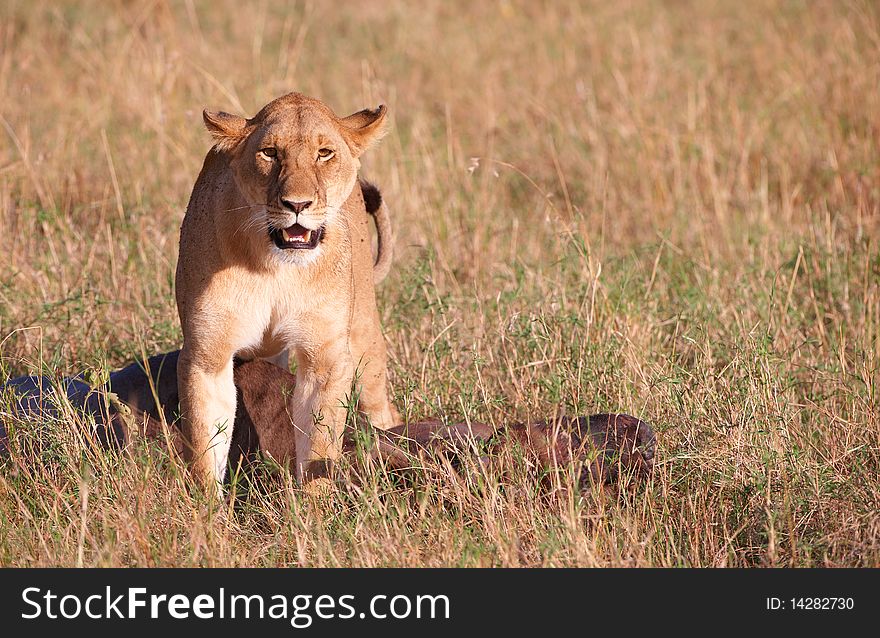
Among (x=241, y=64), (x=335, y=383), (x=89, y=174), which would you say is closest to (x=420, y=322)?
(x=335, y=383)

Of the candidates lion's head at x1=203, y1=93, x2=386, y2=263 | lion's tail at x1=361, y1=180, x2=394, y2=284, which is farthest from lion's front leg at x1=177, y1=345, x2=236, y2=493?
lion's tail at x1=361, y1=180, x2=394, y2=284

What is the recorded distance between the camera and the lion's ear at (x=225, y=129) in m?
3.93

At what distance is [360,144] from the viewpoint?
13.4 ft

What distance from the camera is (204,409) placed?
13.4 feet

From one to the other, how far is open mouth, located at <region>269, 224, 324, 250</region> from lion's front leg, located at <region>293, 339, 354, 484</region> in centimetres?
44

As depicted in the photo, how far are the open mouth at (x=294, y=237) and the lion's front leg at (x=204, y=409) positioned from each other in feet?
1.64

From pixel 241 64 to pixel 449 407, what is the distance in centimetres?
457

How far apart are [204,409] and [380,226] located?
1.33 m

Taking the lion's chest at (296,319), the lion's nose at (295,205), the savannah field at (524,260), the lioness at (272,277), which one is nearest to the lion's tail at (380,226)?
the savannah field at (524,260)

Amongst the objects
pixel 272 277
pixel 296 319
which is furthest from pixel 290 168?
pixel 296 319

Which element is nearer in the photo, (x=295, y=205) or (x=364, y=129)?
(x=295, y=205)

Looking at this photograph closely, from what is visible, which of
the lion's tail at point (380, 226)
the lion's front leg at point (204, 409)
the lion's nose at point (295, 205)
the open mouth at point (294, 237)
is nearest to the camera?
the lion's nose at point (295, 205)

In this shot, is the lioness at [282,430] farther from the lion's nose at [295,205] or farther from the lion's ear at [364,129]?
the lion's ear at [364,129]

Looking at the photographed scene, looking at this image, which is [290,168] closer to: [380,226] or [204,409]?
[204,409]
